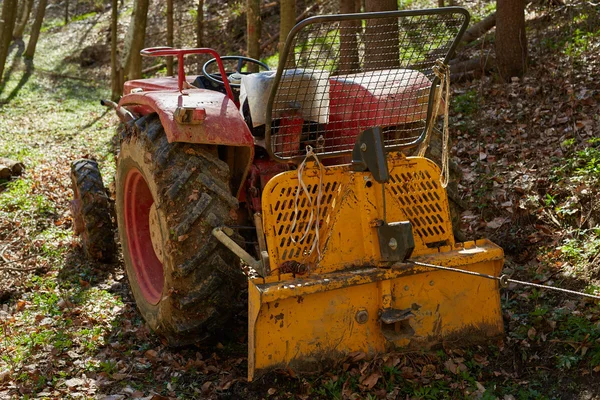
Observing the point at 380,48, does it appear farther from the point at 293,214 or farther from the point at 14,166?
the point at 14,166

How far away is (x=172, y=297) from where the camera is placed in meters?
3.92

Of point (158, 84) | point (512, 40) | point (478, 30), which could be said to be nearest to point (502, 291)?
point (158, 84)

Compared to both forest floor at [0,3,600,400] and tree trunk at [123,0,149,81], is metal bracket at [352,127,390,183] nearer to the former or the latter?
forest floor at [0,3,600,400]

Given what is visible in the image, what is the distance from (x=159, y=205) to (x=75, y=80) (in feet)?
51.9

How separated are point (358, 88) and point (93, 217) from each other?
283 centimetres

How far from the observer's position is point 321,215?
3.79 metres

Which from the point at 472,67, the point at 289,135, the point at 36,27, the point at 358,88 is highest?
the point at 36,27

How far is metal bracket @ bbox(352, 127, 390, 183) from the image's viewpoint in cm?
354

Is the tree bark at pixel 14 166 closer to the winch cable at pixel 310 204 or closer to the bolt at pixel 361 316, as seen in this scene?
the winch cable at pixel 310 204

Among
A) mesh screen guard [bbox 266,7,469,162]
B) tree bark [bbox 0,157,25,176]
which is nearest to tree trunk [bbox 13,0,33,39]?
tree bark [bbox 0,157,25,176]

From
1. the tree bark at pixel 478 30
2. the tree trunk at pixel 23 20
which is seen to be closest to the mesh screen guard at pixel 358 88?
the tree bark at pixel 478 30

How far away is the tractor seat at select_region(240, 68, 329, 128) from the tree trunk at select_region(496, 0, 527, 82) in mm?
5167

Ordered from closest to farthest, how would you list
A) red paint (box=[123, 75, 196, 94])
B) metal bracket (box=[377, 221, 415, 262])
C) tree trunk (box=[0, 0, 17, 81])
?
1. metal bracket (box=[377, 221, 415, 262])
2. red paint (box=[123, 75, 196, 94])
3. tree trunk (box=[0, 0, 17, 81])

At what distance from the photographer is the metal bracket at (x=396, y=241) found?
3.53 meters
